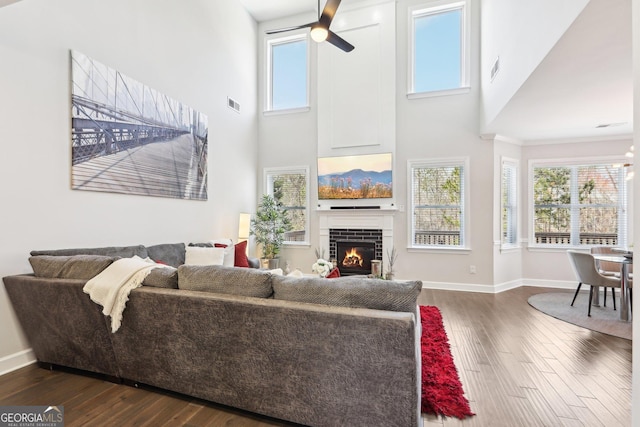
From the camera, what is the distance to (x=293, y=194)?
6500mm

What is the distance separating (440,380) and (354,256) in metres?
3.65

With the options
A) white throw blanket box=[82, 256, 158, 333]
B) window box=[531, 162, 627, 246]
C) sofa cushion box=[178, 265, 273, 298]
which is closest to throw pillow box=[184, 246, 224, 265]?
white throw blanket box=[82, 256, 158, 333]

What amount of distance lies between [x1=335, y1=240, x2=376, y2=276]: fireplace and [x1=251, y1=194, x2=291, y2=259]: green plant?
115cm

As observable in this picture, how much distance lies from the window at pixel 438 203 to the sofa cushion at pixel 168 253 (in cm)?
390

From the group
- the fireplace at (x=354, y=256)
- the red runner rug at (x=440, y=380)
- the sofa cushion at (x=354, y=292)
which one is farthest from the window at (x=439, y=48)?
the sofa cushion at (x=354, y=292)

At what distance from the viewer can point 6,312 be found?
8.21ft

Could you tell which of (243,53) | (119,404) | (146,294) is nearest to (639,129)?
(146,294)

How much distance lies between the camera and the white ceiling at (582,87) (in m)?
2.15

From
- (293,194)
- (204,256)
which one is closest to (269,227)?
(293,194)

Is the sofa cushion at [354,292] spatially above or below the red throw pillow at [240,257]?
above

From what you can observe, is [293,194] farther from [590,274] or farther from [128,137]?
[590,274]

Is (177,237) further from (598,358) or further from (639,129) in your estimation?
(598,358)

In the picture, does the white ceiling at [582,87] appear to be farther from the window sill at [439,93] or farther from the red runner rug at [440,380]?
the red runner rug at [440,380]

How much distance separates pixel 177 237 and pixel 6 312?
1.98m
